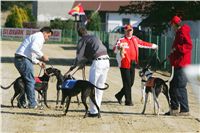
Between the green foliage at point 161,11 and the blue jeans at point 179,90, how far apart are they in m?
15.9

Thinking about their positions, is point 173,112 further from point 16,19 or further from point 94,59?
point 16,19

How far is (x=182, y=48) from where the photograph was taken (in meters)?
12.4

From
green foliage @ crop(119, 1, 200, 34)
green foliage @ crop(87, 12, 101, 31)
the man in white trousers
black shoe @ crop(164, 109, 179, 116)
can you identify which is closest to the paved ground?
black shoe @ crop(164, 109, 179, 116)

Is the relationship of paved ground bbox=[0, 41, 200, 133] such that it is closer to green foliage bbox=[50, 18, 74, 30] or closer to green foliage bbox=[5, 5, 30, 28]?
green foliage bbox=[50, 18, 74, 30]

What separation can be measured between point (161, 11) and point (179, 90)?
17250mm

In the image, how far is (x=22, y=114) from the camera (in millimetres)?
12375

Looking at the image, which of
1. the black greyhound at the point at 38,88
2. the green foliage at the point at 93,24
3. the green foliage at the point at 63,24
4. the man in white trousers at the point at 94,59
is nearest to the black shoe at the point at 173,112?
the man in white trousers at the point at 94,59

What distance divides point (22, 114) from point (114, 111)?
2.10 m

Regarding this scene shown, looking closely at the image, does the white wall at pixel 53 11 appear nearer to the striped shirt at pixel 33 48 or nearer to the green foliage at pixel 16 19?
the green foliage at pixel 16 19

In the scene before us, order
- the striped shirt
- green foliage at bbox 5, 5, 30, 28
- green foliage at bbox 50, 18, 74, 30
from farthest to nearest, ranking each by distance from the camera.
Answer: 1. green foliage at bbox 5, 5, 30, 28
2. green foliage at bbox 50, 18, 74, 30
3. the striped shirt

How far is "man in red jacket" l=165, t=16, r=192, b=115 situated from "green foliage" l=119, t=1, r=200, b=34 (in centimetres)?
1583

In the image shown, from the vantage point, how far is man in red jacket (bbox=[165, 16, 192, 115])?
40.9 ft

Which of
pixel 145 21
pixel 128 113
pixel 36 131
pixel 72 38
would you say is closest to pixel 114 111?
pixel 128 113

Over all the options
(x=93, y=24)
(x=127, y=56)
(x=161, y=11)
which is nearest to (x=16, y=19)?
(x=93, y=24)
